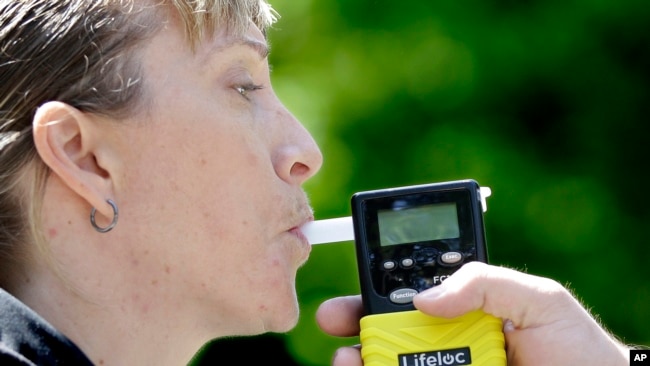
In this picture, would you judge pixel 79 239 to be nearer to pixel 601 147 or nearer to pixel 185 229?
pixel 185 229

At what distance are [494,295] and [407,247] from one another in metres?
0.21

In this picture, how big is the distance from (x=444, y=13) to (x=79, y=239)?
270 cm

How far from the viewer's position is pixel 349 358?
1784 millimetres

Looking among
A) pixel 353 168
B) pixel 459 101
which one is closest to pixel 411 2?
A: pixel 459 101

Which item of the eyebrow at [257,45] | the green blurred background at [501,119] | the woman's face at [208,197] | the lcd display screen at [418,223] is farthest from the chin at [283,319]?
the green blurred background at [501,119]

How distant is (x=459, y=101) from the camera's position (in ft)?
13.2

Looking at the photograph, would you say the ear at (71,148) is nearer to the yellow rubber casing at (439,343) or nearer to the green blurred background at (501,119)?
the yellow rubber casing at (439,343)

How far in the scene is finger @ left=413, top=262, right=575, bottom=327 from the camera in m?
1.72

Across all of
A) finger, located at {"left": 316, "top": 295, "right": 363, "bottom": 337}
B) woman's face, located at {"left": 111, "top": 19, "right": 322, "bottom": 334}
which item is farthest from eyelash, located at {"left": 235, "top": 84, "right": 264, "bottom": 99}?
finger, located at {"left": 316, "top": 295, "right": 363, "bottom": 337}

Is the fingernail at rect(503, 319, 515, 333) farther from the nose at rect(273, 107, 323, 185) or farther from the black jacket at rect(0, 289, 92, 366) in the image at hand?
the black jacket at rect(0, 289, 92, 366)

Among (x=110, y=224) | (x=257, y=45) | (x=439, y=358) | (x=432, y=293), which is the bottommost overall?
(x=439, y=358)

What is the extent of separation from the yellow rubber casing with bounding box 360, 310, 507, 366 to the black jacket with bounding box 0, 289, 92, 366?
1.73 ft

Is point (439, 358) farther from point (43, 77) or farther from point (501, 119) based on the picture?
point (501, 119)

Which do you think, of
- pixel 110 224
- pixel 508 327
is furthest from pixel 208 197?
pixel 508 327
